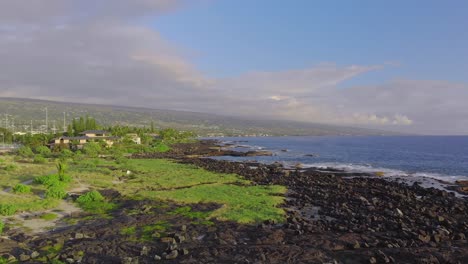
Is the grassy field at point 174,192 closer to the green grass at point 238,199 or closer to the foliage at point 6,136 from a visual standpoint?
the green grass at point 238,199

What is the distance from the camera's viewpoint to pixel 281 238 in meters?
21.6

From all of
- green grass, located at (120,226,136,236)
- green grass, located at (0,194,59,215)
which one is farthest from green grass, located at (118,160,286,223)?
green grass, located at (0,194,59,215)

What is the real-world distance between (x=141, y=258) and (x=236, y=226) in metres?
8.10

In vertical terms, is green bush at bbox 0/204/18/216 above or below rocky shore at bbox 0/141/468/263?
below

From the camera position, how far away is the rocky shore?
719 inches

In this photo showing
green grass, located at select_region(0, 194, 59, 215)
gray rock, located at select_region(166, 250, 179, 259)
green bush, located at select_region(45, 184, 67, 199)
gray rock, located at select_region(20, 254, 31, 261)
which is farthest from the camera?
green bush, located at select_region(45, 184, 67, 199)

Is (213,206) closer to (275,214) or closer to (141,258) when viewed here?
(275,214)

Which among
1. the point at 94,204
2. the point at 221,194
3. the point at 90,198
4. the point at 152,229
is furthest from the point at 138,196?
the point at 152,229

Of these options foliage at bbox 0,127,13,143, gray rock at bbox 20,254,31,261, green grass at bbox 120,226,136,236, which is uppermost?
gray rock at bbox 20,254,31,261

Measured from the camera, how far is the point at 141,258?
58.6ft

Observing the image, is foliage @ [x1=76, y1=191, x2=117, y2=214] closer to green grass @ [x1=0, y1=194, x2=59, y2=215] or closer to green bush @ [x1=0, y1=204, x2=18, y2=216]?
green grass @ [x1=0, y1=194, x2=59, y2=215]

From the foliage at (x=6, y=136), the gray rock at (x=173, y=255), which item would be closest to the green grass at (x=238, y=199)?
the gray rock at (x=173, y=255)

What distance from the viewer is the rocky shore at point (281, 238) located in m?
18.2

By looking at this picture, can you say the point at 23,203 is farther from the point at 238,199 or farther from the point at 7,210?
the point at 238,199
